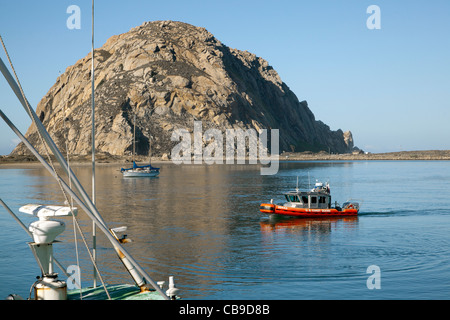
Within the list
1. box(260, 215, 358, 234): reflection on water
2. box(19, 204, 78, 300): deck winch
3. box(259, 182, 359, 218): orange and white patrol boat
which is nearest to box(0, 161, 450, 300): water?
box(260, 215, 358, 234): reflection on water

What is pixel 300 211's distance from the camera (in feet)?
164

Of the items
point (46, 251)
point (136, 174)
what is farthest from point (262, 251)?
point (136, 174)

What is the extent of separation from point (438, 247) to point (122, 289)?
28.8 m

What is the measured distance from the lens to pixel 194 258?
3142cm

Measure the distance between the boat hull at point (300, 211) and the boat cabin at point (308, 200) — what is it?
80 centimetres

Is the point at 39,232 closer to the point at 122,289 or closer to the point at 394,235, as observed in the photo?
the point at 122,289

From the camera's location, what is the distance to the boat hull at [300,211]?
162 ft

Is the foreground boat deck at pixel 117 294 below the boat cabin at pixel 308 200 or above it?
above

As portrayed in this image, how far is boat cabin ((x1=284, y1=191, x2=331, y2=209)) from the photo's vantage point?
5094 cm

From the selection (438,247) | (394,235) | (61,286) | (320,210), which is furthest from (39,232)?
(320,210)

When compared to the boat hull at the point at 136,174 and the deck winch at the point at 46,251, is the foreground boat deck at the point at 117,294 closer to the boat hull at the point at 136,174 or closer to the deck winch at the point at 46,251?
the deck winch at the point at 46,251

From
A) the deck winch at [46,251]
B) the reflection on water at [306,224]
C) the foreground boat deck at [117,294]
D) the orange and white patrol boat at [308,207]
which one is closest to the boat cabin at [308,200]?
the orange and white patrol boat at [308,207]

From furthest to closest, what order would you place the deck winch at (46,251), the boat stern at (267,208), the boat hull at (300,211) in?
1. the boat hull at (300,211)
2. the boat stern at (267,208)
3. the deck winch at (46,251)

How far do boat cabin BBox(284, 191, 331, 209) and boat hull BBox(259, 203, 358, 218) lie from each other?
0.80 m
